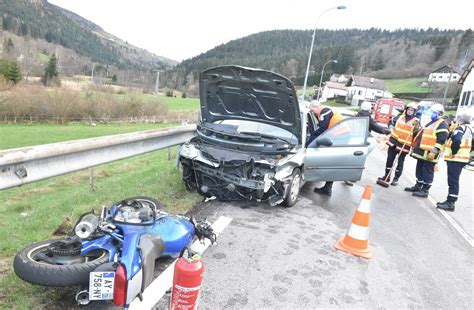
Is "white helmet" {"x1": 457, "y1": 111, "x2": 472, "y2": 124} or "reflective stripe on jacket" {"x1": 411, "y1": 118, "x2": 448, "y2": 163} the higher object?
"white helmet" {"x1": 457, "y1": 111, "x2": 472, "y2": 124}

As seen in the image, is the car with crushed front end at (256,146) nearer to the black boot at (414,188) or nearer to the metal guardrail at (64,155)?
the metal guardrail at (64,155)

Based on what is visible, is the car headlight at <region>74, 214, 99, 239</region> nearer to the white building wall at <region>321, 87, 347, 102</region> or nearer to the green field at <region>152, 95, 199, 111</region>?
the green field at <region>152, 95, 199, 111</region>

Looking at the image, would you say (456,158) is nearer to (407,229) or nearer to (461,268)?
(407,229)

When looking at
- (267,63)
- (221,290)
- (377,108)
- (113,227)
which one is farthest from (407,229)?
(267,63)

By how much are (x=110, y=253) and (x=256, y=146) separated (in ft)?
10.3

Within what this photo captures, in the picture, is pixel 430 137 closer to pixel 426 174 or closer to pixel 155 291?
pixel 426 174

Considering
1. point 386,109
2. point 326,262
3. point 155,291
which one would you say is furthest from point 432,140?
point 386,109

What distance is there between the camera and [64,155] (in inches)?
147

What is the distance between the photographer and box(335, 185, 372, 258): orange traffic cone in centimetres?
449

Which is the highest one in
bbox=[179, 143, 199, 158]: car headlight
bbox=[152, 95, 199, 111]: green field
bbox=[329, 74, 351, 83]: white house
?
bbox=[329, 74, 351, 83]: white house

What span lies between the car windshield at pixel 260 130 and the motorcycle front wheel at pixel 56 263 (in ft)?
11.3

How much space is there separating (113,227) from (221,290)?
106cm

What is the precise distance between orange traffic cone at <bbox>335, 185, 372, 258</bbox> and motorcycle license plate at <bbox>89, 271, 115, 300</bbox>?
9.47ft

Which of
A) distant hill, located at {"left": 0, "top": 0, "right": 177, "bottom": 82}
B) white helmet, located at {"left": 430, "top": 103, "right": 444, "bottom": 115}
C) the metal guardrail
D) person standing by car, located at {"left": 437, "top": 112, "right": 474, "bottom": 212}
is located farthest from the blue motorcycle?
distant hill, located at {"left": 0, "top": 0, "right": 177, "bottom": 82}
